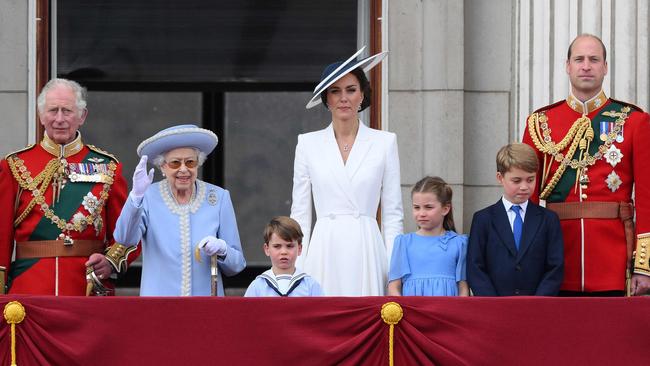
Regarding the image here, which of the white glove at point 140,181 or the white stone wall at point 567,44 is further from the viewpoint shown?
the white stone wall at point 567,44

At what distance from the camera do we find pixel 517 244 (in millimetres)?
7090

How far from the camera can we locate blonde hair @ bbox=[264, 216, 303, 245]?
7.01 m

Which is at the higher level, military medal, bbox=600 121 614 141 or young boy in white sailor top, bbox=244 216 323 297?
military medal, bbox=600 121 614 141

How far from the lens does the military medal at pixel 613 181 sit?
7324 mm

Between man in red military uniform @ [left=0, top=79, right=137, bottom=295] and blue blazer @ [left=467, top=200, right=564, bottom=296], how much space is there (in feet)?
5.22

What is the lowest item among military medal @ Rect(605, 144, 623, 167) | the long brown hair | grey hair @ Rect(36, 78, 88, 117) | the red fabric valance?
the red fabric valance

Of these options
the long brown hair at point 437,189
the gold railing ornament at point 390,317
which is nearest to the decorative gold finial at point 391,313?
the gold railing ornament at point 390,317

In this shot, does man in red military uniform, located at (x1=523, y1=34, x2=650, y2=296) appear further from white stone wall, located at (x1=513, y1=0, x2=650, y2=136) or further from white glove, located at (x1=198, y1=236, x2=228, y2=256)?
white glove, located at (x1=198, y1=236, x2=228, y2=256)

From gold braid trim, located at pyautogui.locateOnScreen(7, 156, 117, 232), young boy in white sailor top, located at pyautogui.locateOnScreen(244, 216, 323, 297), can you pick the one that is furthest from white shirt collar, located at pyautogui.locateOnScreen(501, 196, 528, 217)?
gold braid trim, located at pyautogui.locateOnScreen(7, 156, 117, 232)

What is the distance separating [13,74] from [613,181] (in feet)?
12.4

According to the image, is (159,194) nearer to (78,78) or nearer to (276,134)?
(78,78)

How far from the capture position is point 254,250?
1149 centimetres

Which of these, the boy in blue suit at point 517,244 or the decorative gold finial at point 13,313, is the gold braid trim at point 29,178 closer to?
the decorative gold finial at point 13,313

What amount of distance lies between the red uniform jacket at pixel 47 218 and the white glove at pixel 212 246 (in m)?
0.49
